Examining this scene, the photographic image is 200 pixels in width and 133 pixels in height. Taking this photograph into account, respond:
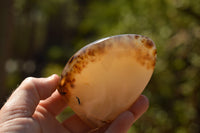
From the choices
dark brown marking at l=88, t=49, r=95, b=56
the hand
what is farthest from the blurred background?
dark brown marking at l=88, t=49, r=95, b=56

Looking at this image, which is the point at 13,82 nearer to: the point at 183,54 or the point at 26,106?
the point at 183,54

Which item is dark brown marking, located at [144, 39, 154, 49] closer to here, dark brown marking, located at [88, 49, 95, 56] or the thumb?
dark brown marking, located at [88, 49, 95, 56]

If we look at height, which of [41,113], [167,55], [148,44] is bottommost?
[167,55]

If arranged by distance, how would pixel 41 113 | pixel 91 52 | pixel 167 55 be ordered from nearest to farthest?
pixel 91 52 → pixel 41 113 → pixel 167 55

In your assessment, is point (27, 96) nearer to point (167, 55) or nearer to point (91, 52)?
point (91, 52)

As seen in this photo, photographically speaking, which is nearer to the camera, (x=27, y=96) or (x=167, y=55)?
(x=27, y=96)

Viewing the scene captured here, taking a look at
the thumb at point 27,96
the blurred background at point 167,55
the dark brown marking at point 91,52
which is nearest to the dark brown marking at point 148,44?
the dark brown marking at point 91,52

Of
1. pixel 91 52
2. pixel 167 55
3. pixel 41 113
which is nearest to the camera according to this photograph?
pixel 91 52

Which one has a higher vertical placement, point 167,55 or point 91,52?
point 91,52

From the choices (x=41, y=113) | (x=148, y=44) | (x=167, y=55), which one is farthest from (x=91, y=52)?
(x=167, y=55)
